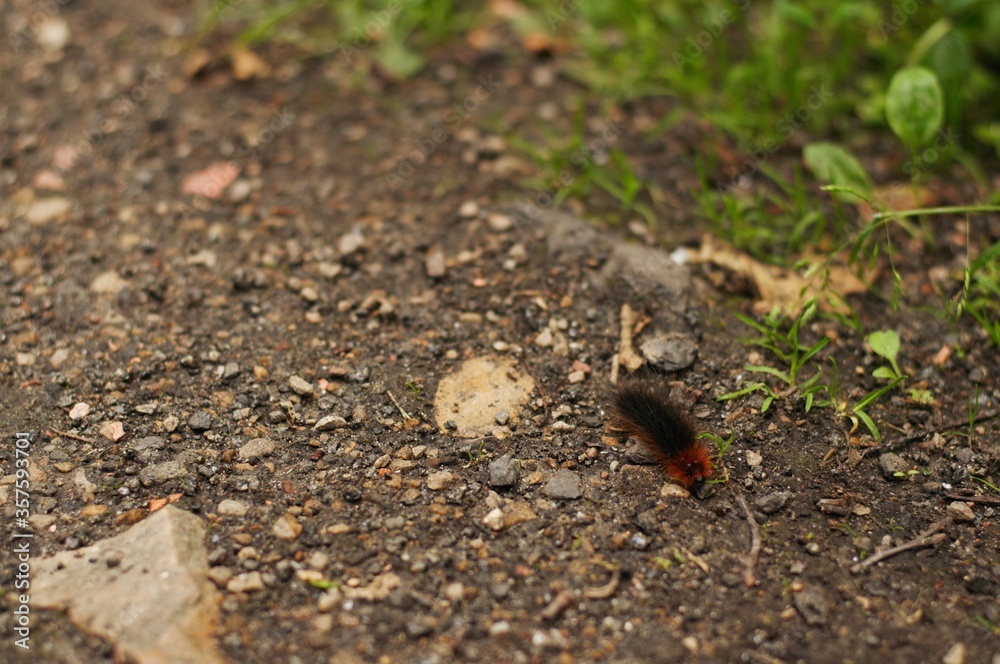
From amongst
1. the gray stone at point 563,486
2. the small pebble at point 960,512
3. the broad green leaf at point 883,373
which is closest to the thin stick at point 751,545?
the gray stone at point 563,486

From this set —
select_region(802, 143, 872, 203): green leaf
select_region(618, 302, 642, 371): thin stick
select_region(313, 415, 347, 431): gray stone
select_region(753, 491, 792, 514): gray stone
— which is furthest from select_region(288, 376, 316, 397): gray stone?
select_region(802, 143, 872, 203): green leaf

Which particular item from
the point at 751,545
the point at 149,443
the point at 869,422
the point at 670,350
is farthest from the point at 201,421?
the point at 869,422

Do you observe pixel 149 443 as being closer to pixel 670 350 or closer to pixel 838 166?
pixel 670 350

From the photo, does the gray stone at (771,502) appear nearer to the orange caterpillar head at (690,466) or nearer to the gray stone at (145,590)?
the orange caterpillar head at (690,466)

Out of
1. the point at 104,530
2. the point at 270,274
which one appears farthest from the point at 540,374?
the point at 104,530

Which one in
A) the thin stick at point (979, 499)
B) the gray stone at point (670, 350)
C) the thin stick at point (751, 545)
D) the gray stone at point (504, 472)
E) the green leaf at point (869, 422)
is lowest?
the thin stick at point (979, 499)

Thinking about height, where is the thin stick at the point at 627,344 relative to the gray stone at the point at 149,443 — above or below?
below

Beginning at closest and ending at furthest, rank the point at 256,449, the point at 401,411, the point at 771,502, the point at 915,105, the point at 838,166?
the point at 771,502
the point at 256,449
the point at 401,411
the point at 915,105
the point at 838,166
